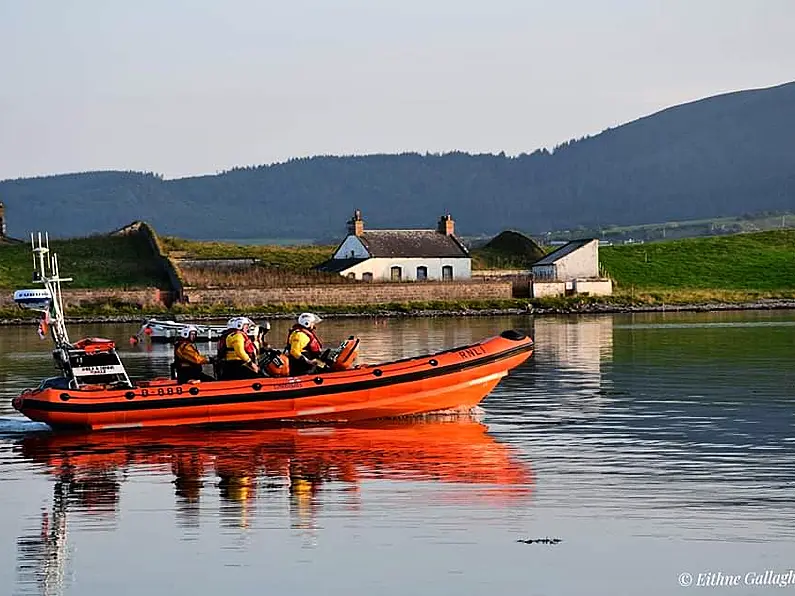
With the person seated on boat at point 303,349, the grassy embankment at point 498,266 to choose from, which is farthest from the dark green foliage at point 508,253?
the person seated on boat at point 303,349

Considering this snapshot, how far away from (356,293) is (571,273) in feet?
40.9

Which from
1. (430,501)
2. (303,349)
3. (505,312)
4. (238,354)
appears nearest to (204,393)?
(238,354)

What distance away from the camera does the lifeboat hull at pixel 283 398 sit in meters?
23.7

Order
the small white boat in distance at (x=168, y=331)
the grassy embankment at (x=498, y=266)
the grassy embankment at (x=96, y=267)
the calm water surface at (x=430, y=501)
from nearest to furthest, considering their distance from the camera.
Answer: the calm water surface at (x=430, y=501) < the small white boat in distance at (x=168, y=331) < the grassy embankment at (x=96, y=267) < the grassy embankment at (x=498, y=266)

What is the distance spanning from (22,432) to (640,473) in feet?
35.1

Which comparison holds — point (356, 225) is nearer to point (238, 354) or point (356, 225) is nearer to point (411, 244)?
point (411, 244)

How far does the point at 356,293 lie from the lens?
2825 inches

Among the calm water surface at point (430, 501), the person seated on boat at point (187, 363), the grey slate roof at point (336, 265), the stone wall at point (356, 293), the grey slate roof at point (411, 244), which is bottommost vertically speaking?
the calm water surface at point (430, 501)

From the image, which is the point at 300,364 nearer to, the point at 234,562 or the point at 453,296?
the point at 234,562

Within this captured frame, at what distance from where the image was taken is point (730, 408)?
1035 inches

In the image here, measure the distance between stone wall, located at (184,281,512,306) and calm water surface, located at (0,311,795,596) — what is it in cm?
4036

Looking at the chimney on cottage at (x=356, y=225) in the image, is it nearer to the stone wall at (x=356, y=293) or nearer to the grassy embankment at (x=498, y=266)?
the grassy embankment at (x=498, y=266)

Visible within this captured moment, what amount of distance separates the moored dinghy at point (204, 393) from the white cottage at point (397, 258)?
5023 centimetres

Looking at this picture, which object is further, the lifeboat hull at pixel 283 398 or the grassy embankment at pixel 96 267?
the grassy embankment at pixel 96 267
